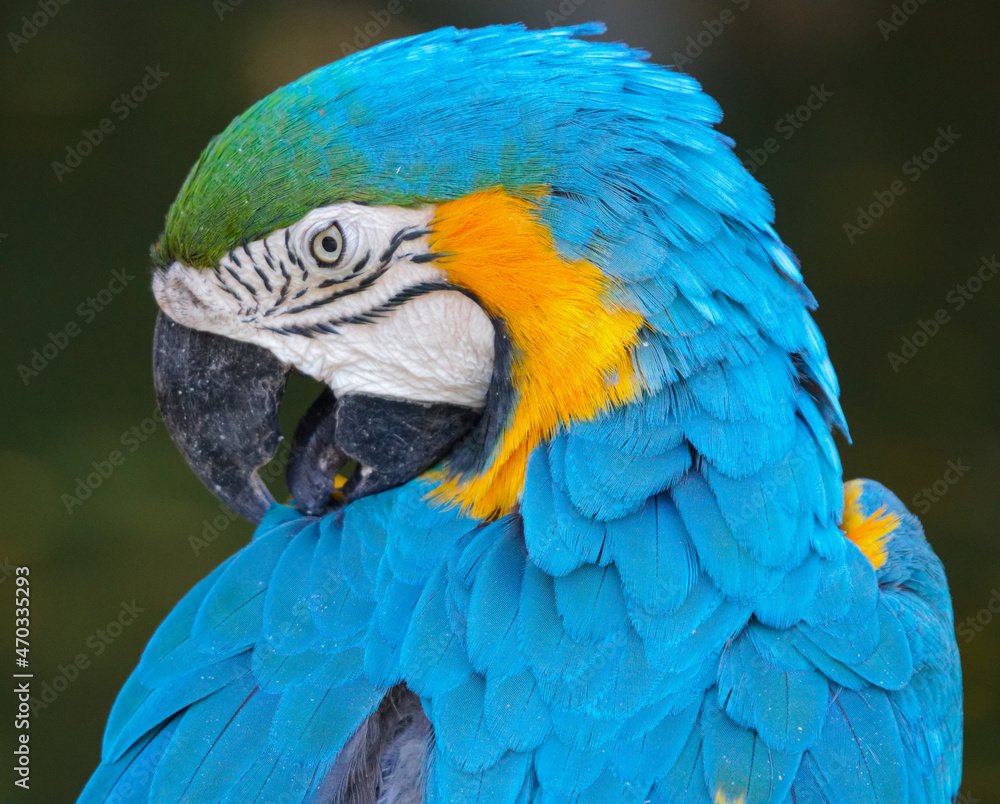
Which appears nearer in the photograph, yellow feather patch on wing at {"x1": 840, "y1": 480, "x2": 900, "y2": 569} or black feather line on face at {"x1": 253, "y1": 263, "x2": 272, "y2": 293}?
black feather line on face at {"x1": 253, "y1": 263, "x2": 272, "y2": 293}

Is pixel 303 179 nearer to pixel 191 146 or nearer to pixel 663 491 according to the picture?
pixel 663 491

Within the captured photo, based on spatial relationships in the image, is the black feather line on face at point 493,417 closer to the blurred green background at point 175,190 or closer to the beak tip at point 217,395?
the beak tip at point 217,395

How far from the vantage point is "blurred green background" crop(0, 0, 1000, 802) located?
3.56 meters

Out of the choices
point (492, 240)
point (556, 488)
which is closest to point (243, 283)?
point (492, 240)

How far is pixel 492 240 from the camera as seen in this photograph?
3.89ft

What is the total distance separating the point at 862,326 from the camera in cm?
372

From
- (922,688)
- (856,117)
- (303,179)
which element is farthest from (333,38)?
(922,688)

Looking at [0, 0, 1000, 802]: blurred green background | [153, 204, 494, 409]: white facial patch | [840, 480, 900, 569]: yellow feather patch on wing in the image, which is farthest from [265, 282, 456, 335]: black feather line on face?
[0, 0, 1000, 802]: blurred green background

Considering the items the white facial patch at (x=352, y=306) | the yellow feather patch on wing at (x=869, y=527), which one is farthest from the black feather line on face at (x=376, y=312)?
the yellow feather patch on wing at (x=869, y=527)

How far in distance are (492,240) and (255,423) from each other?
46cm

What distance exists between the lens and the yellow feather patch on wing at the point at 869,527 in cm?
143

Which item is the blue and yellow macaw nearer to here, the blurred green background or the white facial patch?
the white facial patch

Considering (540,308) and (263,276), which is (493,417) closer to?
(540,308)

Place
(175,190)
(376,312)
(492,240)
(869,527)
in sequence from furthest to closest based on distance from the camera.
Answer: (175,190) < (869,527) < (376,312) < (492,240)
